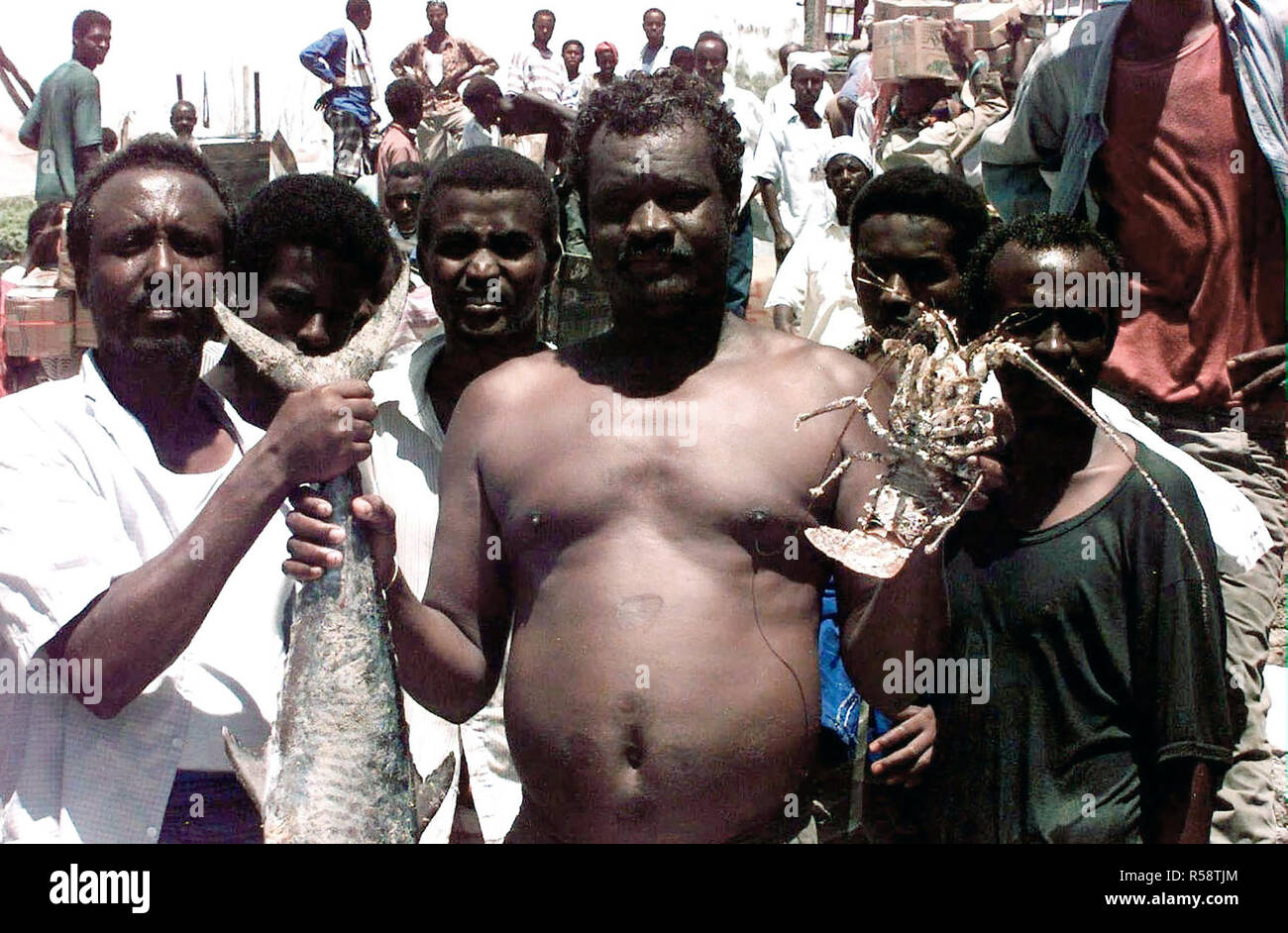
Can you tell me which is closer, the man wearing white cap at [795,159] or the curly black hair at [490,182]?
the curly black hair at [490,182]

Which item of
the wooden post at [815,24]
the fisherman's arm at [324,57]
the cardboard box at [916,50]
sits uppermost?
the wooden post at [815,24]

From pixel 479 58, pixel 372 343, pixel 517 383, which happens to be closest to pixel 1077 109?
pixel 517 383

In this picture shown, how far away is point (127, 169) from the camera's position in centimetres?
287

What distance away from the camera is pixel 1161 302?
12.9 feet

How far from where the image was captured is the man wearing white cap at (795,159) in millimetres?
9172

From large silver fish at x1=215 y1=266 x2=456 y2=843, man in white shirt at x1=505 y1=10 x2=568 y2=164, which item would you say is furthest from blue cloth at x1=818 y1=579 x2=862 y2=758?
man in white shirt at x1=505 y1=10 x2=568 y2=164

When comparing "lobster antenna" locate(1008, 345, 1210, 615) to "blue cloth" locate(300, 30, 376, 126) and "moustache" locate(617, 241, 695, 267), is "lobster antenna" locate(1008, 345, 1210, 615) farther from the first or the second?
"blue cloth" locate(300, 30, 376, 126)

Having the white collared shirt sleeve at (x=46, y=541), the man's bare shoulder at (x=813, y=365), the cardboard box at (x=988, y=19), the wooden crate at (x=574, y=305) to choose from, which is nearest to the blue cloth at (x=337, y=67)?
the wooden crate at (x=574, y=305)

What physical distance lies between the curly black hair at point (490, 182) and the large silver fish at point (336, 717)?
1.08 meters

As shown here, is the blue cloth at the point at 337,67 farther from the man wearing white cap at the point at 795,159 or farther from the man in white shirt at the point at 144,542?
the man in white shirt at the point at 144,542

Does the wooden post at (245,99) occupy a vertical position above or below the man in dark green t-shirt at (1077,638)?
above
